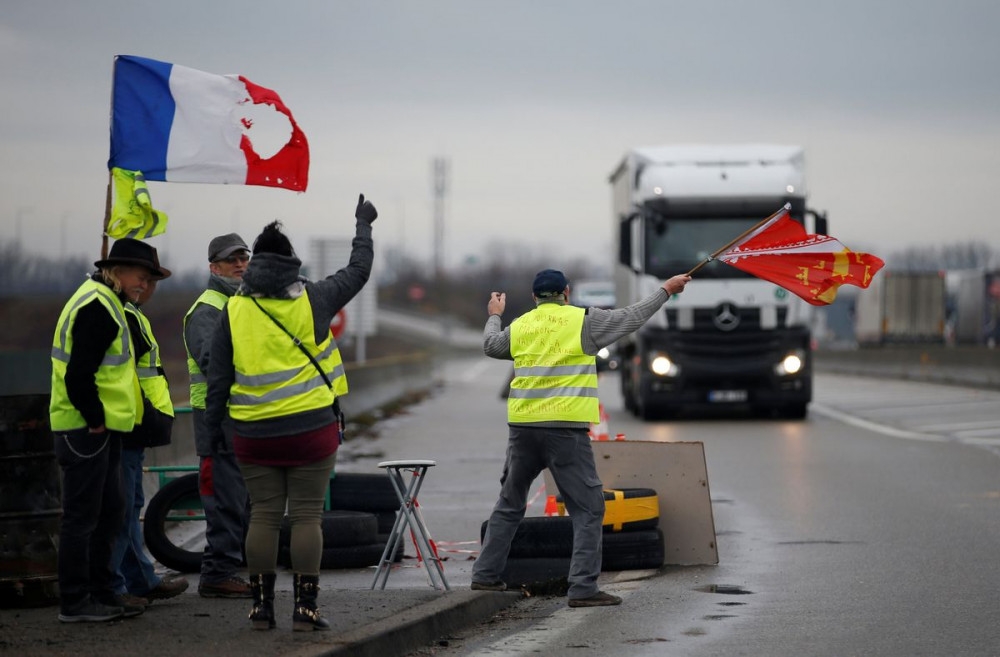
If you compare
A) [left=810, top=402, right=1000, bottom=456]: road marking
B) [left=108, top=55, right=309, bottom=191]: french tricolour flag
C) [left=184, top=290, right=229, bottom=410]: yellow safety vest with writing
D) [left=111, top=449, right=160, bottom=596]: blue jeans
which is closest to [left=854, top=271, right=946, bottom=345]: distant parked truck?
[left=810, top=402, right=1000, bottom=456]: road marking

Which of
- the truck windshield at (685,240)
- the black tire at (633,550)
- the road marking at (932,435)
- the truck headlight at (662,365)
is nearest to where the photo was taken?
the black tire at (633,550)

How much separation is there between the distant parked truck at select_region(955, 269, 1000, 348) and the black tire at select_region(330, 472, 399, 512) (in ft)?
174

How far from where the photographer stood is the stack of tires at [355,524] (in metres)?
10.4

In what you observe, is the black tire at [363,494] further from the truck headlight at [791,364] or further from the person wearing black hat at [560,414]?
the truck headlight at [791,364]

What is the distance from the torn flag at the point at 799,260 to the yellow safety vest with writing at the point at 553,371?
1.38m

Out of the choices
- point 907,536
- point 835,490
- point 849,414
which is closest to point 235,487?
point 907,536

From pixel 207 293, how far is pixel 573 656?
3164mm

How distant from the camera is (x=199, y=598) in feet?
27.7

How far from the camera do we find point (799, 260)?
32.6 feet

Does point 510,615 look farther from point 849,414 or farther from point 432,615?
point 849,414

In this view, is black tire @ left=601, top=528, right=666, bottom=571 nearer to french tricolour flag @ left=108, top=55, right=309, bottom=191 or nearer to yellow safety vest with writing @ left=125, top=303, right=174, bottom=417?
french tricolour flag @ left=108, top=55, right=309, bottom=191

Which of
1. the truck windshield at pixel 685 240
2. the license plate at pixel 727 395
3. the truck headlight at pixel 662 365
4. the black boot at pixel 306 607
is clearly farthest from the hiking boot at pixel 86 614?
the license plate at pixel 727 395

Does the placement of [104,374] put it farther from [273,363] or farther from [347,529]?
[347,529]

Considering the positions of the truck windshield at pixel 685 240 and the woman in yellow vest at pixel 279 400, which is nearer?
the woman in yellow vest at pixel 279 400
